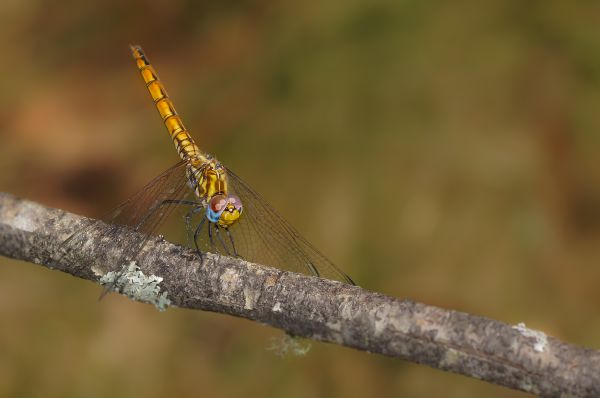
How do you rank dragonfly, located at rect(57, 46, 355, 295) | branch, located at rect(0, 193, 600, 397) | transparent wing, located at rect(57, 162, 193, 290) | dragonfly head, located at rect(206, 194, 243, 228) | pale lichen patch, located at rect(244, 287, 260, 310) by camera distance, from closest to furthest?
branch, located at rect(0, 193, 600, 397) < pale lichen patch, located at rect(244, 287, 260, 310) < transparent wing, located at rect(57, 162, 193, 290) < dragonfly, located at rect(57, 46, 355, 295) < dragonfly head, located at rect(206, 194, 243, 228)

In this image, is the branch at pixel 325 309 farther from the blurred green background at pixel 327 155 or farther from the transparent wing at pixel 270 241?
the blurred green background at pixel 327 155

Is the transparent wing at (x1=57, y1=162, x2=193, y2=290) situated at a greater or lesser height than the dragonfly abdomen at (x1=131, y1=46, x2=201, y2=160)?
lesser

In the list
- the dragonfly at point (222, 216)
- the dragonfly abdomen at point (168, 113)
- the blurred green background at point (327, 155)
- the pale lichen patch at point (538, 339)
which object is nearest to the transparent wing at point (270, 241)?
the dragonfly at point (222, 216)

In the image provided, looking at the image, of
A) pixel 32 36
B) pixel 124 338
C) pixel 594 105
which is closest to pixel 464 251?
pixel 594 105

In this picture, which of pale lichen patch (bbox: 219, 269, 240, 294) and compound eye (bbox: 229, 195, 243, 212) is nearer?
pale lichen patch (bbox: 219, 269, 240, 294)

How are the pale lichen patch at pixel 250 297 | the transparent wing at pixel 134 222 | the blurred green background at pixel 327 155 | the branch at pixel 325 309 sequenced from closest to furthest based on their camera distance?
the branch at pixel 325 309 → the pale lichen patch at pixel 250 297 → the transparent wing at pixel 134 222 → the blurred green background at pixel 327 155

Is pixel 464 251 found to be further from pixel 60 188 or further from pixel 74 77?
pixel 74 77

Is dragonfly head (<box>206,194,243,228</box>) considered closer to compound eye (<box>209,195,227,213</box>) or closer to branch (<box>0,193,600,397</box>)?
compound eye (<box>209,195,227,213</box>)

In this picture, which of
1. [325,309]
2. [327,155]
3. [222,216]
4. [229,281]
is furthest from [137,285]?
[327,155]

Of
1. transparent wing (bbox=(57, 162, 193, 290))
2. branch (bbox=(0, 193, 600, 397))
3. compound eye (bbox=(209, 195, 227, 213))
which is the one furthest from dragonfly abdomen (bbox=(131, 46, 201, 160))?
branch (bbox=(0, 193, 600, 397))
